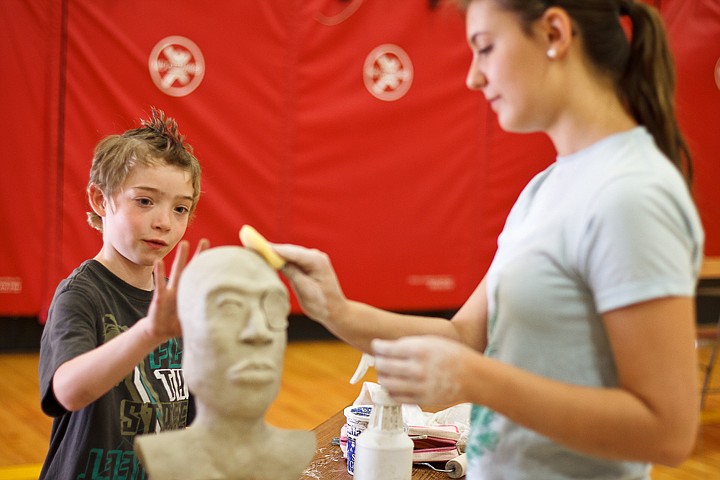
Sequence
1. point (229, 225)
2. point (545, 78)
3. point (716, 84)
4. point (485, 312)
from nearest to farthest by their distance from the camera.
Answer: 1. point (545, 78)
2. point (485, 312)
3. point (229, 225)
4. point (716, 84)

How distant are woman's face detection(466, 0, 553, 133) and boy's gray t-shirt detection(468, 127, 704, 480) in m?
0.10

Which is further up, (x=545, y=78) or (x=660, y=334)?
(x=545, y=78)

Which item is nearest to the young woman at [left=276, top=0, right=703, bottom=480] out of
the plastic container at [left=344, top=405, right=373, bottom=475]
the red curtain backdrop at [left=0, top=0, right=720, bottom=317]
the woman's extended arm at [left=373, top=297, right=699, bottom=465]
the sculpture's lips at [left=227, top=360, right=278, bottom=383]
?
the woman's extended arm at [left=373, top=297, right=699, bottom=465]

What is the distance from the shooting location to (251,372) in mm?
1111

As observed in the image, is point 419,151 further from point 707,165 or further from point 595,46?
point 595,46

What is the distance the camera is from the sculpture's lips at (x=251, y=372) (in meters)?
1.11

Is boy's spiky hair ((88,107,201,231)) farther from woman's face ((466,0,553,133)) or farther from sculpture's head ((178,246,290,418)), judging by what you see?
woman's face ((466,0,553,133))

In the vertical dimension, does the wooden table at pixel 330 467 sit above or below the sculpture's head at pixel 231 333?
below

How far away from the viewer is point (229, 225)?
4566 mm

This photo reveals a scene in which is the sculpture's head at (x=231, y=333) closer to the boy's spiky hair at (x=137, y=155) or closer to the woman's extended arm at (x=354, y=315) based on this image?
the woman's extended arm at (x=354, y=315)

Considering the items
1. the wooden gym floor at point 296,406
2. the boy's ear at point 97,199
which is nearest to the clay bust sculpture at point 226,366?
the boy's ear at point 97,199

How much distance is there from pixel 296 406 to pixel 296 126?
170cm

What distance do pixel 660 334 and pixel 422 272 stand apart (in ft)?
13.4

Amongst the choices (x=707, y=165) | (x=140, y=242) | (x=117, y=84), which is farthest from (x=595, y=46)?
(x=707, y=165)
